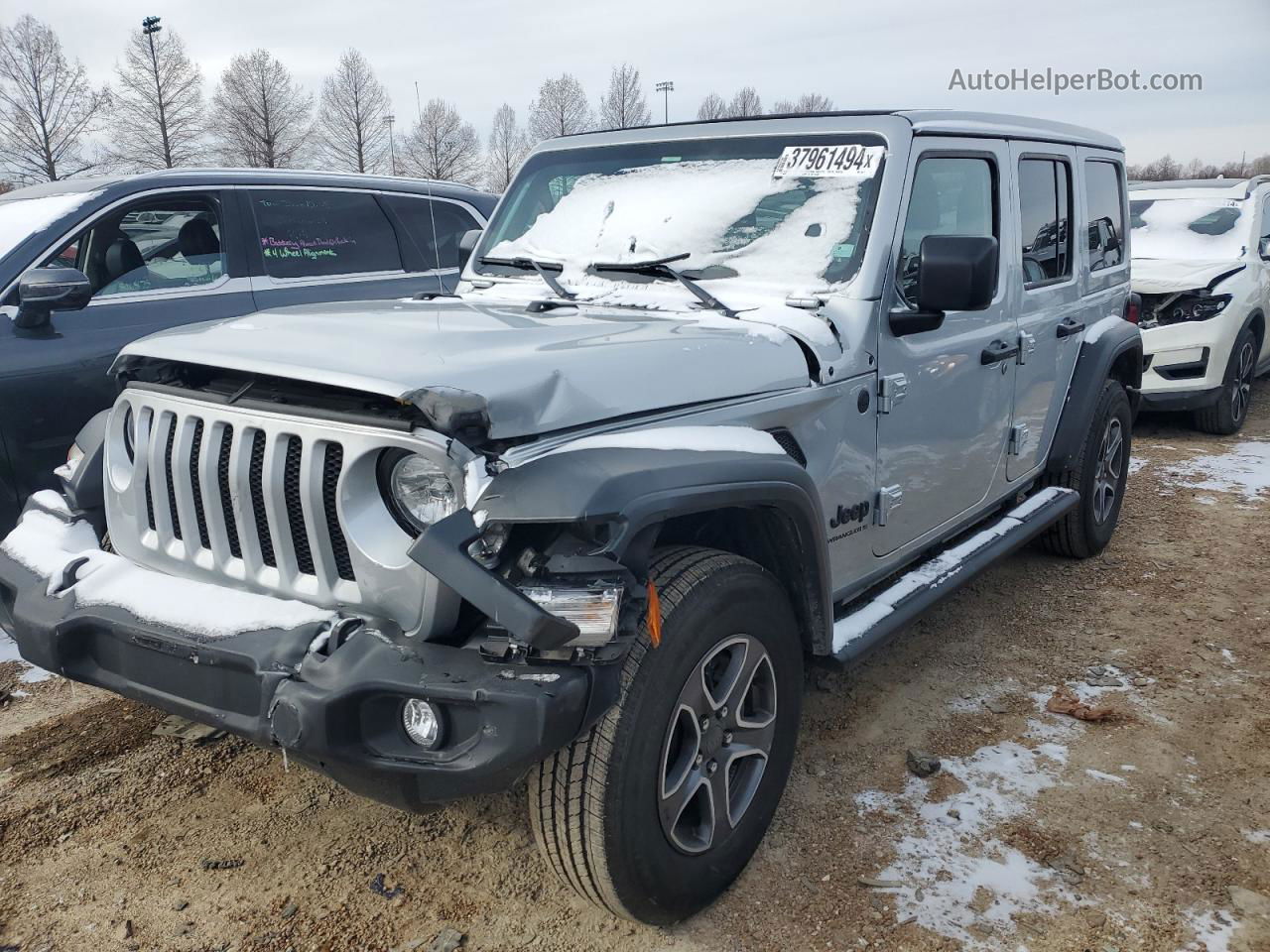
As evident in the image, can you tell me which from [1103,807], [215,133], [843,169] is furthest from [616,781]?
[215,133]

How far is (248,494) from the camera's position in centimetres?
220

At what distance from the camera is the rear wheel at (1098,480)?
466cm

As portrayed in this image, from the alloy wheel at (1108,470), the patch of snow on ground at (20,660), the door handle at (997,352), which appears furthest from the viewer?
the alloy wheel at (1108,470)

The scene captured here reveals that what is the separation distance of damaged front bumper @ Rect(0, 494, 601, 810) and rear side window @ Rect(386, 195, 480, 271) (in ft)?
13.5

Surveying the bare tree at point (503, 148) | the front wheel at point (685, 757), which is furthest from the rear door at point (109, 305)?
the bare tree at point (503, 148)

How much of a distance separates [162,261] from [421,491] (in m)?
3.58

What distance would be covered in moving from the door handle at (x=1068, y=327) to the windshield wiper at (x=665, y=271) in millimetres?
2013

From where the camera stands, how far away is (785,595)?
2.54 metres

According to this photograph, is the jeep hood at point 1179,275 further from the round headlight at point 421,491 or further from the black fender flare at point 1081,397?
the round headlight at point 421,491

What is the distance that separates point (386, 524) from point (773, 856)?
4.75 feet

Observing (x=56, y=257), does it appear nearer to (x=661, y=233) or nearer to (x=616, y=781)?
(x=661, y=233)

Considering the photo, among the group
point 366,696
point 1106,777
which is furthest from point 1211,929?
point 366,696

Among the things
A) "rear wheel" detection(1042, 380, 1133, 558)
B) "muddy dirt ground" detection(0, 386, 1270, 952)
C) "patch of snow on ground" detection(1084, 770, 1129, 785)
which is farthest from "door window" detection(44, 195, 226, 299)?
"patch of snow on ground" detection(1084, 770, 1129, 785)

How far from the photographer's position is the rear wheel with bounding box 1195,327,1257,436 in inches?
309
